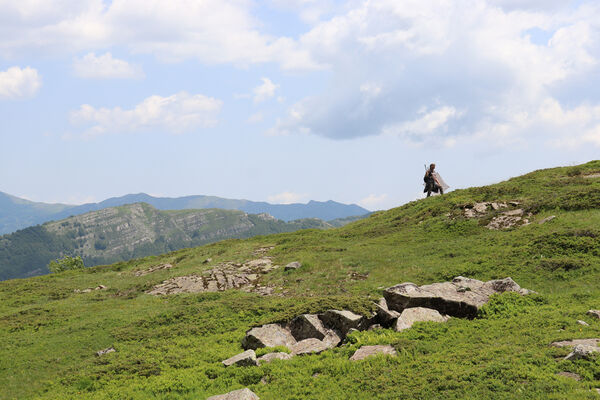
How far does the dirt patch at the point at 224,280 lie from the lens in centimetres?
3678

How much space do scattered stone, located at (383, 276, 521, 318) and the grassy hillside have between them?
1.02 meters

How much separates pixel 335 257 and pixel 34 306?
2738cm

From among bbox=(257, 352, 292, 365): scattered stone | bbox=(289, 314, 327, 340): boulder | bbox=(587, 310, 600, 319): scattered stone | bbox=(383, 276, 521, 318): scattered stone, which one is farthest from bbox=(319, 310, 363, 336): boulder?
bbox=(587, 310, 600, 319): scattered stone

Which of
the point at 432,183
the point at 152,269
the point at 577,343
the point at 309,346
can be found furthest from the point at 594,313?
the point at 152,269

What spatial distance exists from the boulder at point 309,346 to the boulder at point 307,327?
1.99ft

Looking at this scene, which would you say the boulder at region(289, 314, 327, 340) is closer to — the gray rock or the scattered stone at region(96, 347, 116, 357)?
the gray rock

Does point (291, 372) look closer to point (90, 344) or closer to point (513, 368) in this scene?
point (513, 368)

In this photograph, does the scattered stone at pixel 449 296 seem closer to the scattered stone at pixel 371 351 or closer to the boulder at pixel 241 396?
the scattered stone at pixel 371 351

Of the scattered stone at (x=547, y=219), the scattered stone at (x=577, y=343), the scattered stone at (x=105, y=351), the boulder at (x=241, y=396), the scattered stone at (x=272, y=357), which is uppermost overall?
the scattered stone at (x=547, y=219)

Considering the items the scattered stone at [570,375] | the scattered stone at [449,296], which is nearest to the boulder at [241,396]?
the scattered stone at [570,375]

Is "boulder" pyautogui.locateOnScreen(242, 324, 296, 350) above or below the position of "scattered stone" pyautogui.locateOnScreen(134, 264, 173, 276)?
below

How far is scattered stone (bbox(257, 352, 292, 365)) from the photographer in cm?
1739

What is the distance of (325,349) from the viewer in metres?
17.9

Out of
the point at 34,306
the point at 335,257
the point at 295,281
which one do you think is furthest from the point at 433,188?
the point at 34,306
